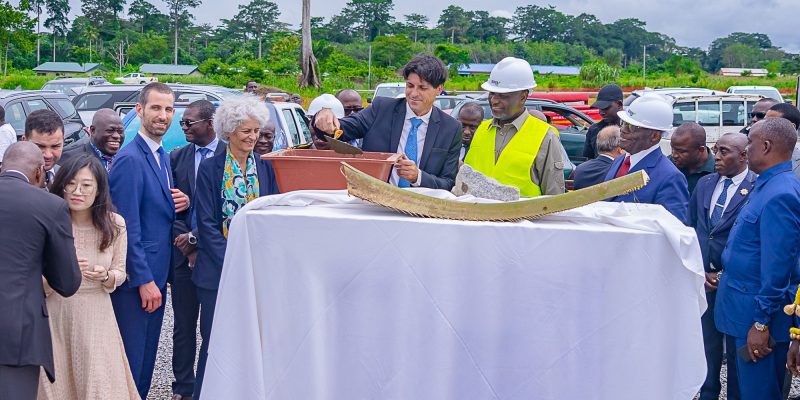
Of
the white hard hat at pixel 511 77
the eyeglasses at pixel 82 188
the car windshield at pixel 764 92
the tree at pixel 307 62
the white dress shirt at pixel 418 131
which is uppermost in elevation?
the tree at pixel 307 62

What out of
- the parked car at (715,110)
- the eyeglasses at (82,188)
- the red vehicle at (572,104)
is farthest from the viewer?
the parked car at (715,110)

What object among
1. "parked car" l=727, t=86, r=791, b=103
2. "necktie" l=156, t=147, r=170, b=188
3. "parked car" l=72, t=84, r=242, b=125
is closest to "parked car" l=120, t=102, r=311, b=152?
"necktie" l=156, t=147, r=170, b=188

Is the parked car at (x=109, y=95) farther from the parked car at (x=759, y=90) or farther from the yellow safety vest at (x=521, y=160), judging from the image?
the parked car at (x=759, y=90)

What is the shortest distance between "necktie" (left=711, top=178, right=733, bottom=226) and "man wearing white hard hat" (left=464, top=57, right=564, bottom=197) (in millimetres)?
1643

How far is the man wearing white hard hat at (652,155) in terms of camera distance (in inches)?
173

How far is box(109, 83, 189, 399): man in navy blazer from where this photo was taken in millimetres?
4426

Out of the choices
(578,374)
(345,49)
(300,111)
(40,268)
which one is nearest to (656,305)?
(578,374)

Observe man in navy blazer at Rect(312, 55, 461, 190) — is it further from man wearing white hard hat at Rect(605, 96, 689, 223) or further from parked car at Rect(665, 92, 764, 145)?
parked car at Rect(665, 92, 764, 145)

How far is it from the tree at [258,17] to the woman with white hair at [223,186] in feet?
389

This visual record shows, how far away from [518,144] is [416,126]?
61cm

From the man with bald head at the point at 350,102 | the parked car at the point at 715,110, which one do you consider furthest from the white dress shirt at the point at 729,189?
the parked car at the point at 715,110

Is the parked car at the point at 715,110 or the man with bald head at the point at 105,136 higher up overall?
the parked car at the point at 715,110

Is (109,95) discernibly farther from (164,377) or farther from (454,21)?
(454,21)

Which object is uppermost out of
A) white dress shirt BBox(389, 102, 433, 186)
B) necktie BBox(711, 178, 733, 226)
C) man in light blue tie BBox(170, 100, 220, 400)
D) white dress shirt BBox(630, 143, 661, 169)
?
white dress shirt BBox(389, 102, 433, 186)
